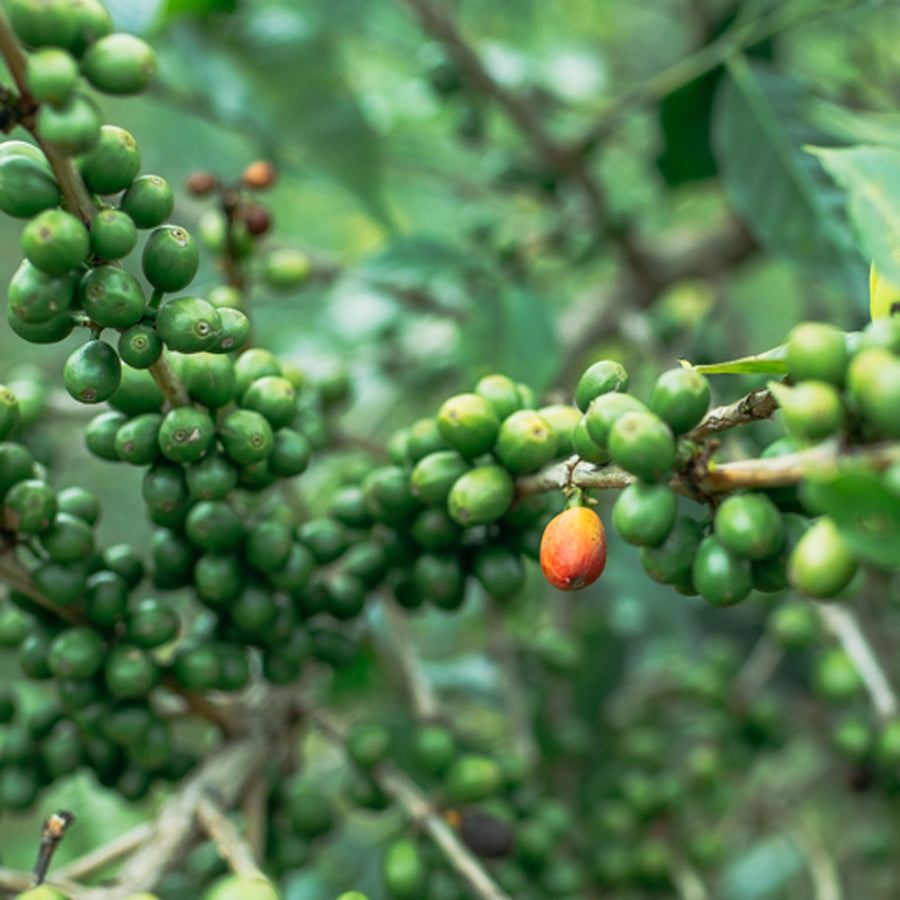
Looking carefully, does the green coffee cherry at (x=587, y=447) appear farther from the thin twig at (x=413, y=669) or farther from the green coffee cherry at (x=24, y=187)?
the thin twig at (x=413, y=669)

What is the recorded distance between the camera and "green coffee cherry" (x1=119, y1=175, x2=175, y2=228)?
2.84 feet

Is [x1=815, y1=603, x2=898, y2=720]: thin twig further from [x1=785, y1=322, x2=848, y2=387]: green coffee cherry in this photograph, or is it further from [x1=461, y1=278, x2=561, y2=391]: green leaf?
[x1=785, y1=322, x2=848, y2=387]: green coffee cherry

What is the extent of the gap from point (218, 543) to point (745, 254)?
1897 mm

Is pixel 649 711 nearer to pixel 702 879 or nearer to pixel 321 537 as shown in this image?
pixel 702 879

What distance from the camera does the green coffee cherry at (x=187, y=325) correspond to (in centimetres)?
86

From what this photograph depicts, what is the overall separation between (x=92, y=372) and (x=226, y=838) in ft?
1.89

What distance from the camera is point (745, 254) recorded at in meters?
2.49

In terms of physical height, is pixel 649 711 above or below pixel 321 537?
below

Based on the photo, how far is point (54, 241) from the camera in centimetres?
77

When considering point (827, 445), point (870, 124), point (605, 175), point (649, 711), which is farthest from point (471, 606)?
point (605, 175)

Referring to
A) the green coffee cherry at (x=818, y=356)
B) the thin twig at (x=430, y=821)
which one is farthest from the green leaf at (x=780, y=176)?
the thin twig at (x=430, y=821)

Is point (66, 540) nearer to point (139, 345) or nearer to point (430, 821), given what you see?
point (139, 345)

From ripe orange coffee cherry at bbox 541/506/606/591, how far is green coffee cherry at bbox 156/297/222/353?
0.39 metres

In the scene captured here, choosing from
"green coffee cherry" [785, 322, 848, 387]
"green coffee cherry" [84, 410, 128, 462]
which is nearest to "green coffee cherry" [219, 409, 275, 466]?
"green coffee cherry" [84, 410, 128, 462]
